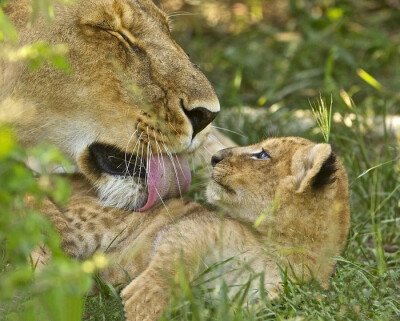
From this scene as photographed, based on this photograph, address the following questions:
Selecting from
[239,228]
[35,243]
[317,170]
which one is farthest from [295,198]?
[35,243]

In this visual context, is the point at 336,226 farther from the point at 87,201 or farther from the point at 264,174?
the point at 87,201

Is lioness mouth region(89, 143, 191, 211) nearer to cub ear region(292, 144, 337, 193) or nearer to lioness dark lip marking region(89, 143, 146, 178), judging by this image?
lioness dark lip marking region(89, 143, 146, 178)

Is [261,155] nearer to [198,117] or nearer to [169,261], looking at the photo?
[198,117]

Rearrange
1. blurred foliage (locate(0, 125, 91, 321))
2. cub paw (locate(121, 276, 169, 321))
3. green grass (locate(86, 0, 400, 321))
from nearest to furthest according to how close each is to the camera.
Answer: blurred foliage (locate(0, 125, 91, 321)) < cub paw (locate(121, 276, 169, 321)) < green grass (locate(86, 0, 400, 321))

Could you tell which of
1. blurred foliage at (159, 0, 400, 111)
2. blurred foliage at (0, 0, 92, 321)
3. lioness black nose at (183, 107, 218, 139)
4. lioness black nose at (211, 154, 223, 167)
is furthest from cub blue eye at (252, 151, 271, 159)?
blurred foliage at (159, 0, 400, 111)

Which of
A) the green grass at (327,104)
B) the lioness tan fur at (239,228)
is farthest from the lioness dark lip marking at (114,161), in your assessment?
the green grass at (327,104)

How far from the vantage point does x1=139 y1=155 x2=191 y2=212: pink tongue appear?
419 centimetres

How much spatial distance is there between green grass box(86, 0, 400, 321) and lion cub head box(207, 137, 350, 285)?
6.7 inches

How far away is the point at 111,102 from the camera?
414cm

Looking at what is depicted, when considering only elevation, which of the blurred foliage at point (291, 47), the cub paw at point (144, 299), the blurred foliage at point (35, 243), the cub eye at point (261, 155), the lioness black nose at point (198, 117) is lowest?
the blurred foliage at point (291, 47)

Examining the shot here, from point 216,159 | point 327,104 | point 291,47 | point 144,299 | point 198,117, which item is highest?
point 198,117

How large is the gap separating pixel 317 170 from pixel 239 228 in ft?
1.39

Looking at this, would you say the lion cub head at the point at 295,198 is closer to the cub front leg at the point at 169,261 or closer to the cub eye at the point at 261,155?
the cub eye at the point at 261,155

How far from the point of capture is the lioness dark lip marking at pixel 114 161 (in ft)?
13.8
